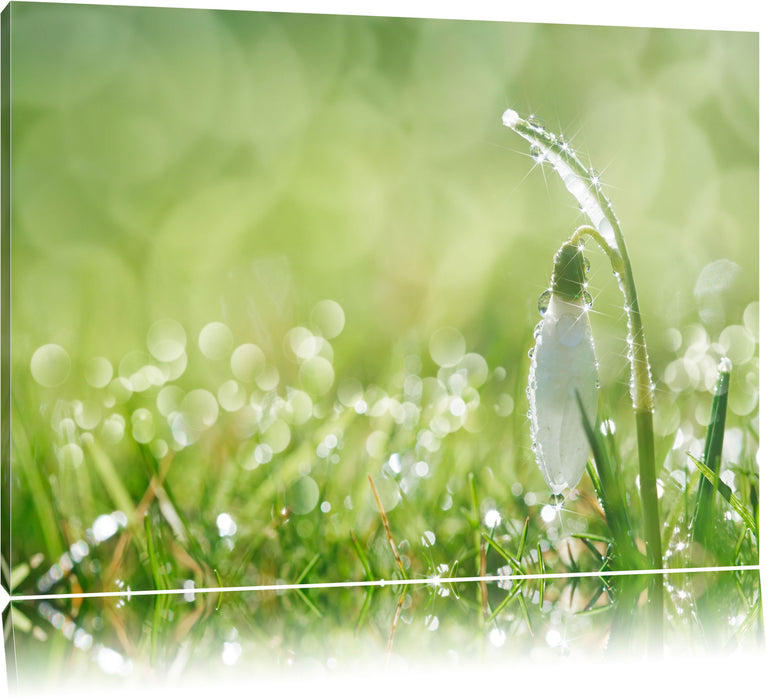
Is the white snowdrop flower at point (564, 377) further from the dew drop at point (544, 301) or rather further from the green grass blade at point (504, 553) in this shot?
the green grass blade at point (504, 553)

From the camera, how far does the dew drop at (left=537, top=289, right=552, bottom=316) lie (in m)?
1.95

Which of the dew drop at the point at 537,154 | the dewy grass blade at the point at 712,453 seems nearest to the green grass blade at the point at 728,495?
the dewy grass blade at the point at 712,453

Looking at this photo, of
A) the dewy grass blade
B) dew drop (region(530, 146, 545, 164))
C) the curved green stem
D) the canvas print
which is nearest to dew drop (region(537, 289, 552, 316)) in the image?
the canvas print

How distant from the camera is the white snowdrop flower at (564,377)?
1891 millimetres

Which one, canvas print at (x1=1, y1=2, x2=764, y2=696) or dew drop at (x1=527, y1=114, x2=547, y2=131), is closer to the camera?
canvas print at (x1=1, y1=2, x2=764, y2=696)

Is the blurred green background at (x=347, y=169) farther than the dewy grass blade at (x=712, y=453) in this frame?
No

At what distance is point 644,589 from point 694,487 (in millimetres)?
348

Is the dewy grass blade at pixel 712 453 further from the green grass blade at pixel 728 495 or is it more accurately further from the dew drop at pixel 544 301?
the dew drop at pixel 544 301

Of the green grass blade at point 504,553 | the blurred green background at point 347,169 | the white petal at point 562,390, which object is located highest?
the blurred green background at point 347,169

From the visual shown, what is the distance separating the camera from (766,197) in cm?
209

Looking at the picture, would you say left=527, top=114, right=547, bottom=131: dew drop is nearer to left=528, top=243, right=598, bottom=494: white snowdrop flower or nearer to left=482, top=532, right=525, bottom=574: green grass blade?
left=528, top=243, right=598, bottom=494: white snowdrop flower

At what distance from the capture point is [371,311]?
1.92 metres

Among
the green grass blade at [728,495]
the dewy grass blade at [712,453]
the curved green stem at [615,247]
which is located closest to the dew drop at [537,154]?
the curved green stem at [615,247]

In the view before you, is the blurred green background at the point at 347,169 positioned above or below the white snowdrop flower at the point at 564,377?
above
